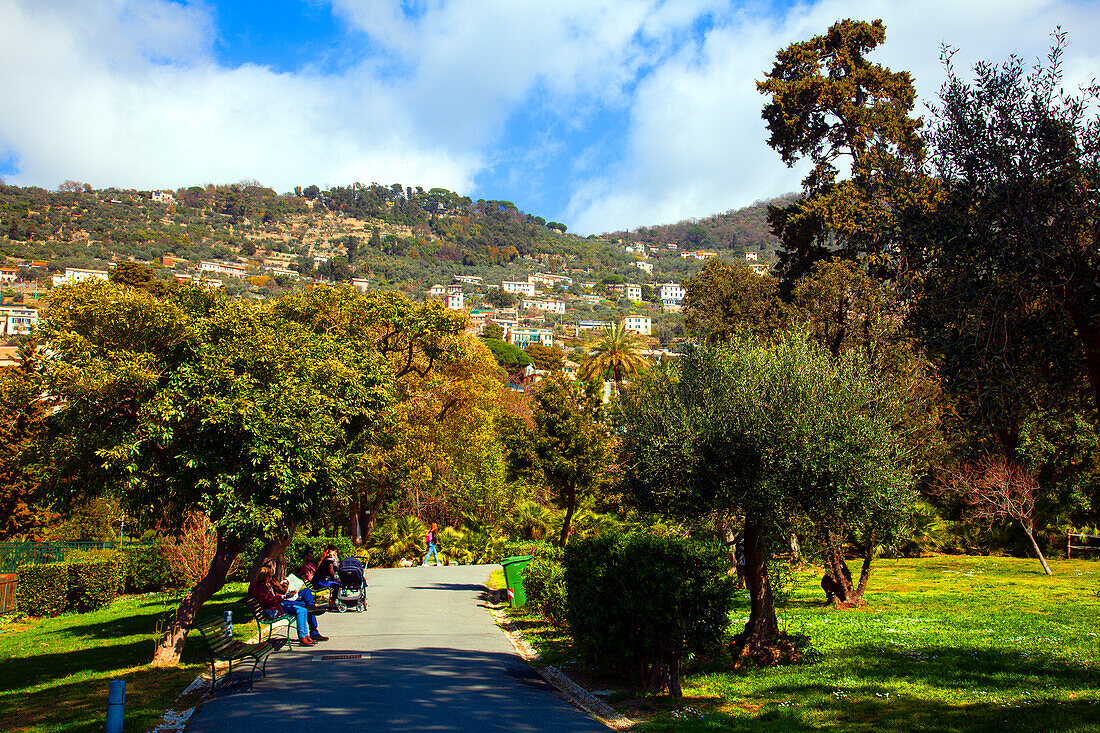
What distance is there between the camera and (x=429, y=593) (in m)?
19.6

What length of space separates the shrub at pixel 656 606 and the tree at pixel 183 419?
15.1ft

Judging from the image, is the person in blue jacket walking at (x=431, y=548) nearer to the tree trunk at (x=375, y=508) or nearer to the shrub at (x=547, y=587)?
the tree trunk at (x=375, y=508)

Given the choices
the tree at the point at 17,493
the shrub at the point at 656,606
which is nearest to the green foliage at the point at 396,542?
the tree at the point at 17,493

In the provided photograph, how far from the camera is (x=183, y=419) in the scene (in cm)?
1080

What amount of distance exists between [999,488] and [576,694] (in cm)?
2108

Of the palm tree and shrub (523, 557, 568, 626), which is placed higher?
the palm tree

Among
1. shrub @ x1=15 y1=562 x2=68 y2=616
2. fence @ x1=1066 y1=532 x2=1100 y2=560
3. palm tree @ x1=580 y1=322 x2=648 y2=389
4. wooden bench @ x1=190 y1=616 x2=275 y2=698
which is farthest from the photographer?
palm tree @ x1=580 y1=322 x2=648 y2=389

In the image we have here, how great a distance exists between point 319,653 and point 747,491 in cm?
685

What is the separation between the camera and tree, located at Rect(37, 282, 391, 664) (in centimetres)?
1045

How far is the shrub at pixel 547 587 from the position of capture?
560 inches

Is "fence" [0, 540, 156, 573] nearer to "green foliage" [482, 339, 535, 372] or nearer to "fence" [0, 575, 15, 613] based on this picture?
"fence" [0, 575, 15, 613]

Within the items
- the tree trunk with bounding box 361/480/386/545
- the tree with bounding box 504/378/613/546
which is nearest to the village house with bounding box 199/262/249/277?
the tree trunk with bounding box 361/480/386/545

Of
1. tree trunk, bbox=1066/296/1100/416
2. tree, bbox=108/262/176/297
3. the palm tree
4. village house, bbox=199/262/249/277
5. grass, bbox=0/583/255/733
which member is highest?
village house, bbox=199/262/249/277

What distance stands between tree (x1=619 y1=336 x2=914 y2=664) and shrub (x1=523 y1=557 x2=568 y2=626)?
4.24 metres
